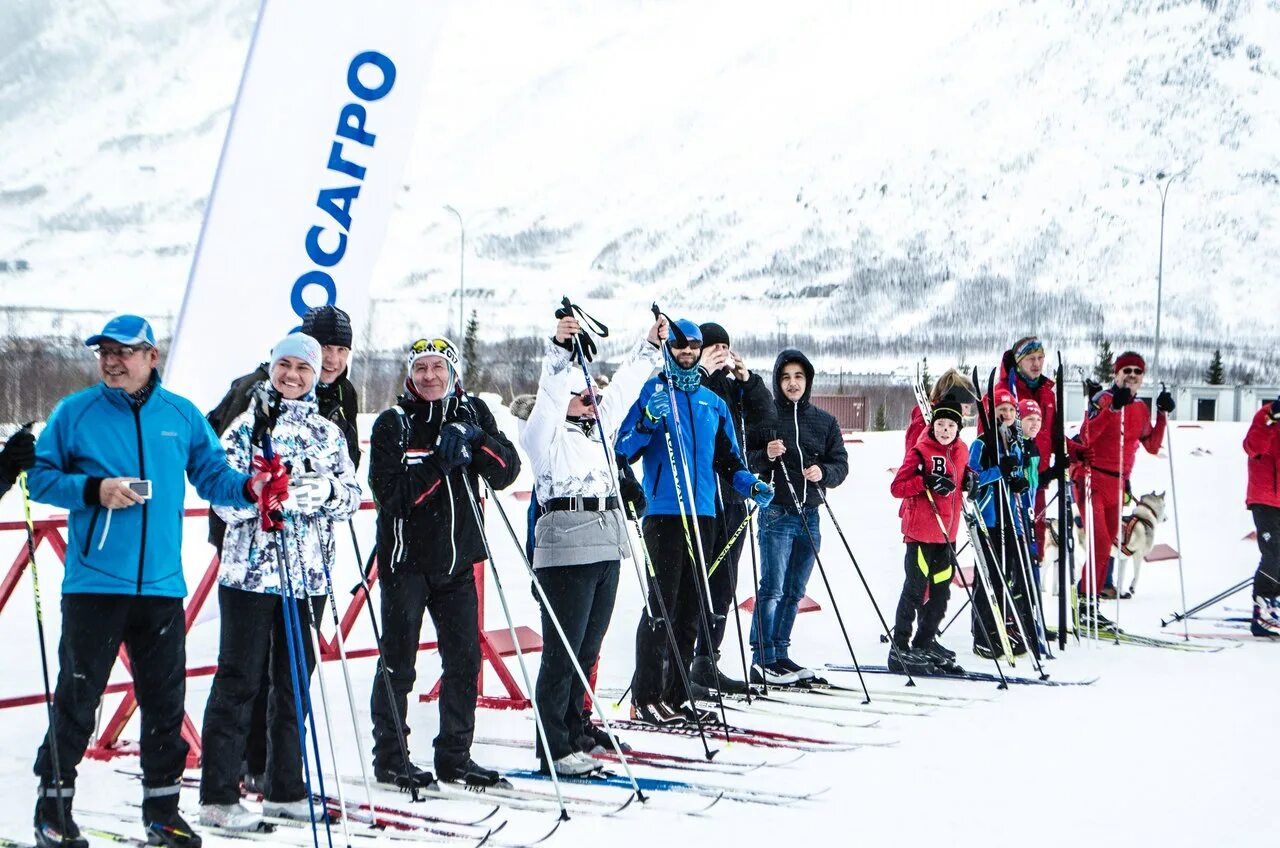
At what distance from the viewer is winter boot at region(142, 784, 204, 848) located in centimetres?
346

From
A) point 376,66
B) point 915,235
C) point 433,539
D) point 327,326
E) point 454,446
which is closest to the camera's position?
point 454,446

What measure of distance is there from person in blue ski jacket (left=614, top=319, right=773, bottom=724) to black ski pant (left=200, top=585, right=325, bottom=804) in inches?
67.7

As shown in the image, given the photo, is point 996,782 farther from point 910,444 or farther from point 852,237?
point 852,237

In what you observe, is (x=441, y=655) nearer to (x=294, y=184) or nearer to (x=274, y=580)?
(x=274, y=580)

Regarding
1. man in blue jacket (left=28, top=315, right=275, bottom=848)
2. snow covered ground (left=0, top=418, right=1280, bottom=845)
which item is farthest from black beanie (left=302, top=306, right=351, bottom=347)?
snow covered ground (left=0, top=418, right=1280, bottom=845)

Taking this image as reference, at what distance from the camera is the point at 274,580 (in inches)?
146

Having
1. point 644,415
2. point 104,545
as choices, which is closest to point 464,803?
point 104,545

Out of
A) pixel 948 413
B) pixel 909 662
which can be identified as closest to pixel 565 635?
pixel 909 662

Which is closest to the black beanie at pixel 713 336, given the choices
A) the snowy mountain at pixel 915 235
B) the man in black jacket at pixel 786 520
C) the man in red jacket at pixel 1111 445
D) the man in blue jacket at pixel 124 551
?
the man in black jacket at pixel 786 520

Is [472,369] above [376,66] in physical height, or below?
above

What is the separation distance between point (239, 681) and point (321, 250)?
254cm

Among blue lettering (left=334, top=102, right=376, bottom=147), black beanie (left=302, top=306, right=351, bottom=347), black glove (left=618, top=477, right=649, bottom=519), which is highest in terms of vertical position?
blue lettering (left=334, top=102, right=376, bottom=147)

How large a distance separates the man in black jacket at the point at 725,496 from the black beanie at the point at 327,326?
1759mm

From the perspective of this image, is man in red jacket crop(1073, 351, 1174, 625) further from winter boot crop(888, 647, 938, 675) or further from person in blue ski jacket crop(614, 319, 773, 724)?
person in blue ski jacket crop(614, 319, 773, 724)
